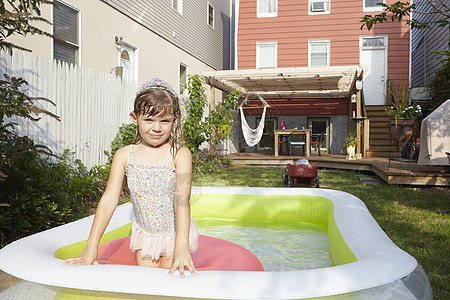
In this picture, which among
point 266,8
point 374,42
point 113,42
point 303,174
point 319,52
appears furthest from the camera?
point 266,8

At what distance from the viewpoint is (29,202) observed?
3453 millimetres

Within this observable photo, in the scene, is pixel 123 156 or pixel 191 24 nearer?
pixel 123 156

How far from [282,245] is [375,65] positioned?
11969 millimetres

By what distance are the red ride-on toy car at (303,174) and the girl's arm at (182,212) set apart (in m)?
5.02

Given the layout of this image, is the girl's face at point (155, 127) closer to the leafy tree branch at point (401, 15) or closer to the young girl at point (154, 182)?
the young girl at point (154, 182)

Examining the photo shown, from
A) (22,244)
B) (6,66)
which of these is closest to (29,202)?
(22,244)

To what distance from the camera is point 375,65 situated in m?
13.9

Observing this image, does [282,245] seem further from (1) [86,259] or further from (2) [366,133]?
(2) [366,133]

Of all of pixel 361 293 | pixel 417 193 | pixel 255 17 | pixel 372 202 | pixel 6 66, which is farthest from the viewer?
pixel 255 17

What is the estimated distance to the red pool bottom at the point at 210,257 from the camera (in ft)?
7.90

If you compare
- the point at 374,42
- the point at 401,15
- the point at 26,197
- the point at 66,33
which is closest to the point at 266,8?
the point at 374,42

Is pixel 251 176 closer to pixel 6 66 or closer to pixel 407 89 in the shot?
pixel 6 66

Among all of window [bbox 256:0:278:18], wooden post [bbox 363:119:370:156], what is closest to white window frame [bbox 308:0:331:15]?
window [bbox 256:0:278:18]

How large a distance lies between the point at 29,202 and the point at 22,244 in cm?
148
